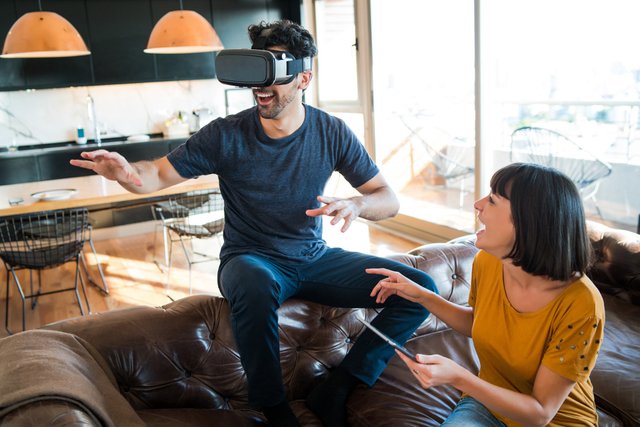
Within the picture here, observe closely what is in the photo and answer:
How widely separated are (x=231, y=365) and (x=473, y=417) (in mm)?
739

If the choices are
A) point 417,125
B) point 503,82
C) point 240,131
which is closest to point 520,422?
point 240,131

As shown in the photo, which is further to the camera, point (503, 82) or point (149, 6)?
point (149, 6)

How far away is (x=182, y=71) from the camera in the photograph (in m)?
6.29

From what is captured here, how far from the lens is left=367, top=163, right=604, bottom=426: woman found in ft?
4.42

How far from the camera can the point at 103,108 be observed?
6234 millimetres

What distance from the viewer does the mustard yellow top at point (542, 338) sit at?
1.35m

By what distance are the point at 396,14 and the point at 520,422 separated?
4.59 metres

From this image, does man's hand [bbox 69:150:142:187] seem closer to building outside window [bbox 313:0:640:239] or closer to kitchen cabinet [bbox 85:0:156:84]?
building outside window [bbox 313:0:640:239]

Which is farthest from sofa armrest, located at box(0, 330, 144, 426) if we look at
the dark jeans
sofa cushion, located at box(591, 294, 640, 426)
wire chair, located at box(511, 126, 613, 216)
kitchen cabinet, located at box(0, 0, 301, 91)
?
kitchen cabinet, located at box(0, 0, 301, 91)

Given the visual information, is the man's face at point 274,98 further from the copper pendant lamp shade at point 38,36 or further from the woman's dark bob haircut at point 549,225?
the copper pendant lamp shade at point 38,36

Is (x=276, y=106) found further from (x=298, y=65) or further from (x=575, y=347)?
(x=575, y=347)

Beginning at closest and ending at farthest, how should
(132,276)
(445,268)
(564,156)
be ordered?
(445,268)
(564,156)
(132,276)

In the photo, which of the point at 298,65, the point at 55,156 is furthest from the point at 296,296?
the point at 55,156

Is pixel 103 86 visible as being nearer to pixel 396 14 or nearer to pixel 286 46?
pixel 396 14
